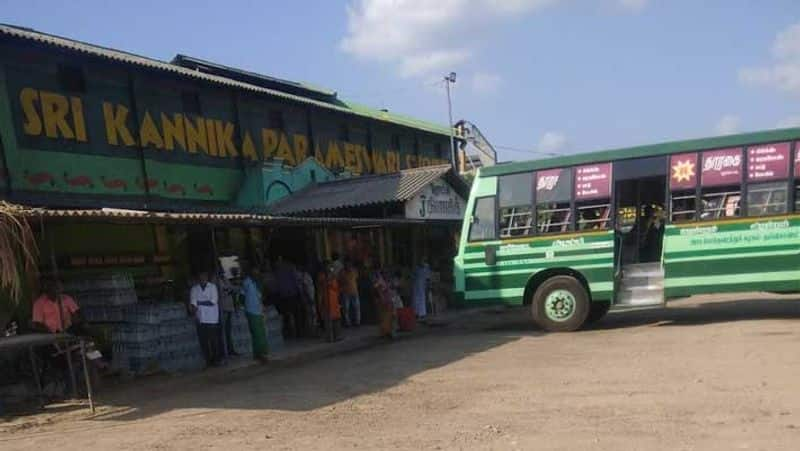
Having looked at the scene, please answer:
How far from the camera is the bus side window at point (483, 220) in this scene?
12797 millimetres

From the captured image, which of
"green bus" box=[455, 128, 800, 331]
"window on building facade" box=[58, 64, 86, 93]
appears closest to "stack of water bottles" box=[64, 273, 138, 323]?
"window on building facade" box=[58, 64, 86, 93]

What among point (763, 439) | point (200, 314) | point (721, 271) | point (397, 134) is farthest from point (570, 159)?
point (397, 134)

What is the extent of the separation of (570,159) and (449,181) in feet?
23.5

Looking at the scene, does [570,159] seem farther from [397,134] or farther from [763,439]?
[397,134]

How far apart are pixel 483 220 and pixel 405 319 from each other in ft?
8.98

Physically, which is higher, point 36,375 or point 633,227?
point 633,227

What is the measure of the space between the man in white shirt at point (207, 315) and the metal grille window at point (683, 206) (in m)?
7.60

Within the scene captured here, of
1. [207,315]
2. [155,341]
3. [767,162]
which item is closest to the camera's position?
[155,341]

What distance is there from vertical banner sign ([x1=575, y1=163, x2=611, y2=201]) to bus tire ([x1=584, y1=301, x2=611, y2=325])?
2.05 m

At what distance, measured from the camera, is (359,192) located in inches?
685

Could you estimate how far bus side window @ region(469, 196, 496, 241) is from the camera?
12797mm

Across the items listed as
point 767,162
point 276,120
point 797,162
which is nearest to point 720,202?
point 767,162

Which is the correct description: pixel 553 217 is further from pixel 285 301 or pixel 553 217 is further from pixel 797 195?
pixel 285 301

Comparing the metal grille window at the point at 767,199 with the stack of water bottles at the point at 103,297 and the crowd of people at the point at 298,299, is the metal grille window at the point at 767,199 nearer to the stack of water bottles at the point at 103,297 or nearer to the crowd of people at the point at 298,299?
the crowd of people at the point at 298,299
